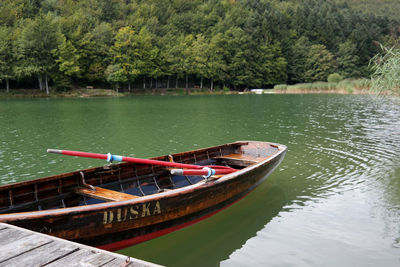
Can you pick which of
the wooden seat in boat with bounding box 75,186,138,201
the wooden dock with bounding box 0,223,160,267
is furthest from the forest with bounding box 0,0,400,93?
A: the wooden dock with bounding box 0,223,160,267

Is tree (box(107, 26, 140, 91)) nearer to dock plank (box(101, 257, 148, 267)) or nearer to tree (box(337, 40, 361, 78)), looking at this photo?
dock plank (box(101, 257, 148, 267))

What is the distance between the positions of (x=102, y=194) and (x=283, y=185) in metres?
5.57

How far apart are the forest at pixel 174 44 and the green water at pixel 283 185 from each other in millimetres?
38141

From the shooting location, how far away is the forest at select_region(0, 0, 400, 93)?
54.0m

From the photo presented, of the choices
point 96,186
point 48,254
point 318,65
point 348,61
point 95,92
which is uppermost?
point 348,61

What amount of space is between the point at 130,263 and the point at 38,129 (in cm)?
1780

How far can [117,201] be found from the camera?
5.02 meters

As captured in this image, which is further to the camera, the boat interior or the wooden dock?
the boat interior

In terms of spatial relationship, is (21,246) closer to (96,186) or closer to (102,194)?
(102,194)

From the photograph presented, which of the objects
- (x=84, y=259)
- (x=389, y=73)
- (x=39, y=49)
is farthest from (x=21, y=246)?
(x=39, y=49)

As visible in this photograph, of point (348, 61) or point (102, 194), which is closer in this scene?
point (102, 194)

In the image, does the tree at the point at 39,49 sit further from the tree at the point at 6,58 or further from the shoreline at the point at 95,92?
the shoreline at the point at 95,92

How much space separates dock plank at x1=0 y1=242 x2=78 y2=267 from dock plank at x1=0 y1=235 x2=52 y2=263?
0.07 metres

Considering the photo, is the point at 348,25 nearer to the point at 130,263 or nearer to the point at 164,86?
the point at 164,86
